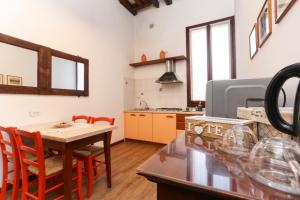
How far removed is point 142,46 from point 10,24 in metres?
2.92

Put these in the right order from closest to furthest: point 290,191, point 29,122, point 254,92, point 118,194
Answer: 1. point 290,191
2. point 254,92
3. point 118,194
4. point 29,122

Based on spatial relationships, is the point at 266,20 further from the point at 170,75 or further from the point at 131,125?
the point at 131,125

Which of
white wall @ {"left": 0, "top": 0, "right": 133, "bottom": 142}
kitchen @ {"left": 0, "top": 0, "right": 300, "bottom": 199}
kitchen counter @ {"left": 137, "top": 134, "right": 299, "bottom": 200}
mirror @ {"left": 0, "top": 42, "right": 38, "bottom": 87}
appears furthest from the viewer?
white wall @ {"left": 0, "top": 0, "right": 133, "bottom": 142}

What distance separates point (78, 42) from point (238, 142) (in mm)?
2929

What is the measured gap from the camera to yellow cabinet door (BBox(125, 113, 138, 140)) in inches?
147

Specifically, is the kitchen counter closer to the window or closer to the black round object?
the black round object

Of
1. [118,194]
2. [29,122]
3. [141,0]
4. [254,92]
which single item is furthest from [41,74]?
[141,0]

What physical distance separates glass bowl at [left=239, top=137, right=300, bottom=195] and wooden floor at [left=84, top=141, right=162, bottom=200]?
1512 millimetres

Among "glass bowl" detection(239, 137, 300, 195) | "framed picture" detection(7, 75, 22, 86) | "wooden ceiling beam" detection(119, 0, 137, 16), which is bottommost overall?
"glass bowl" detection(239, 137, 300, 195)

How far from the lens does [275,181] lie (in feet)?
1.20

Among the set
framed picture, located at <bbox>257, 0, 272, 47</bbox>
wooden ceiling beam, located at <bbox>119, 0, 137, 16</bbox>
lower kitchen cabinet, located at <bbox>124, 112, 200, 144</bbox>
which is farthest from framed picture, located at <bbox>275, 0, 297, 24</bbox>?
wooden ceiling beam, located at <bbox>119, 0, 137, 16</bbox>

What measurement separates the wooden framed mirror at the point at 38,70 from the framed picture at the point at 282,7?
2635 millimetres

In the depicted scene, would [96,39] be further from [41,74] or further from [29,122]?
[29,122]

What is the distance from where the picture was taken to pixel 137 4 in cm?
408
